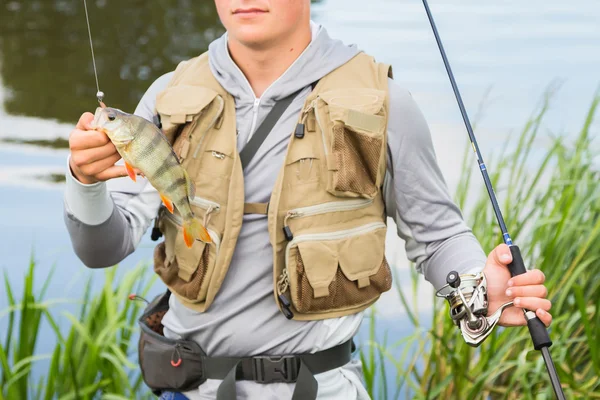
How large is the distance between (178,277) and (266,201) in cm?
37

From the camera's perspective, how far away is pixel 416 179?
8.99 ft

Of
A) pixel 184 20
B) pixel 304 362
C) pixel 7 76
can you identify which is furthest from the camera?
pixel 184 20

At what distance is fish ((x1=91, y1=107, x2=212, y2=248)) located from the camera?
2.33m

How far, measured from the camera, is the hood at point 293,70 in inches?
109

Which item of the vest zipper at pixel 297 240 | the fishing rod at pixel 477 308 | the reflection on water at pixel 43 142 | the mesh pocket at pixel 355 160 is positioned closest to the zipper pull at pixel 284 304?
the vest zipper at pixel 297 240

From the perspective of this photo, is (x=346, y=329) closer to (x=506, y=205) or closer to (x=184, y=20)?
(x=506, y=205)

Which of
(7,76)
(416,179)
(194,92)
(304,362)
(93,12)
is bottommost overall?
(304,362)

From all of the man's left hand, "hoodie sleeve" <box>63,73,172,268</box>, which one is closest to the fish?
"hoodie sleeve" <box>63,73,172,268</box>

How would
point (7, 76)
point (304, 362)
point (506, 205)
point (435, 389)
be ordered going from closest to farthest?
point (304, 362), point (435, 389), point (506, 205), point (7, 76)

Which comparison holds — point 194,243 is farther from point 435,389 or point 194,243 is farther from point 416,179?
point 435,389

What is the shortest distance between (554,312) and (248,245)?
226 centimetres

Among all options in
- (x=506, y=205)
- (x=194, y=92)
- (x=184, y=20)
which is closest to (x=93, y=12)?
(x=184, y=20)

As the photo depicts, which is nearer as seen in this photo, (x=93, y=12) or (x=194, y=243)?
(x=194, y=243)

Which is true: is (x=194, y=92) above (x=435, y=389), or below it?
above
